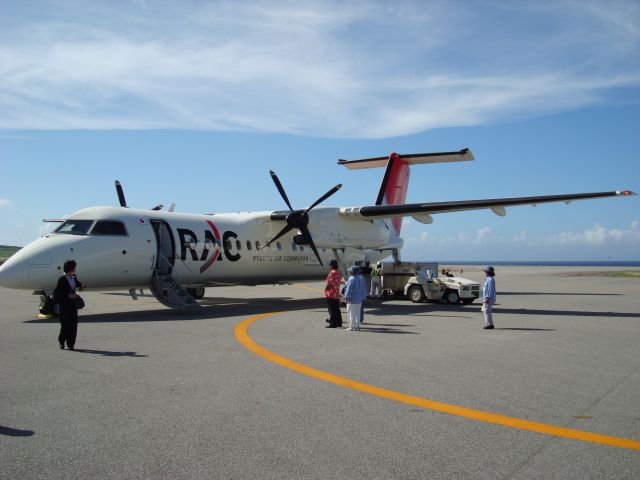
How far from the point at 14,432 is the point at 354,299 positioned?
8.62 m

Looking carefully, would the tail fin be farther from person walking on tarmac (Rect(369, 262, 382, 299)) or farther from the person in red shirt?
the person in red shirt

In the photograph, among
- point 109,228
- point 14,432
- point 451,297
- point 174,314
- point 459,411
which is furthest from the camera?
point 451,297

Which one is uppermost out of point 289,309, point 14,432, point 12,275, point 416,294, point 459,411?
point 12,275

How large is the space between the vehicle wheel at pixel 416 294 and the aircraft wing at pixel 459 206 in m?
2.70

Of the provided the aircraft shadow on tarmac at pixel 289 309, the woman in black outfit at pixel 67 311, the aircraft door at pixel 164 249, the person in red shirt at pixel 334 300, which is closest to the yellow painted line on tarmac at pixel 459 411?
the woman in black outfit at pixel 67 311

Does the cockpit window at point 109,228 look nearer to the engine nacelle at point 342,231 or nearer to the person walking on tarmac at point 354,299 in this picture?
the engine nacelle at point 342,231

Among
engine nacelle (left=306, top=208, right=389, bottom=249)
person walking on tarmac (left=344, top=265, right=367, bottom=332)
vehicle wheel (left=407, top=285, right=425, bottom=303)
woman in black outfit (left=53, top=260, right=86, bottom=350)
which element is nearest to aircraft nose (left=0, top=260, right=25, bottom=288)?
woman in black outfit (left=53, top=260, right=86, bottom=350)

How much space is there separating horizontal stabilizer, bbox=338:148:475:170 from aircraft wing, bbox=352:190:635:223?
136 inches

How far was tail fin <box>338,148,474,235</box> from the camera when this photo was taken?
2433 centimetres

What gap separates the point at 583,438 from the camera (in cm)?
485

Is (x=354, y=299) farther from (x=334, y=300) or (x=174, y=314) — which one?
(x=174, y=314)

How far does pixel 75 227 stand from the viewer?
15.0 metres

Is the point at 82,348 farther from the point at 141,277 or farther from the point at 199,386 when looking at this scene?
the point at 141,277

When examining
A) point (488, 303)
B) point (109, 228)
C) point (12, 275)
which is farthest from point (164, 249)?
point (488, 303)
